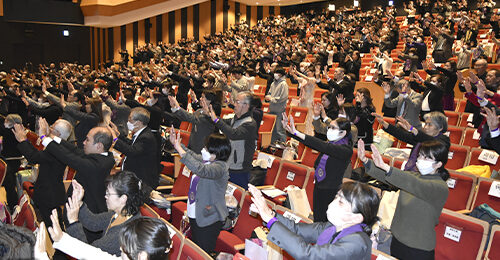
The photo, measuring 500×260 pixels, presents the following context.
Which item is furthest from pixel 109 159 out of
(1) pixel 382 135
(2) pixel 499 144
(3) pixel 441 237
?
(1) pixel 382 135

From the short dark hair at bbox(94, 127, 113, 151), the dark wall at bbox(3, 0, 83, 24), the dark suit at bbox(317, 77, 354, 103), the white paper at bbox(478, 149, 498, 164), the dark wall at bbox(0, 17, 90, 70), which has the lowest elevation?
the dark wall at bbox(0, 17, 90, 70)

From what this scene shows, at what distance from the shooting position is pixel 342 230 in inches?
79.0

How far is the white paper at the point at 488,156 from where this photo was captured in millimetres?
4758

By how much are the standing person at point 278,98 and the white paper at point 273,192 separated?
2681 millimetres

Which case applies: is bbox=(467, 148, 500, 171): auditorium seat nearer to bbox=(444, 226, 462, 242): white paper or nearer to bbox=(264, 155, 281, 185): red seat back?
bbox=(444, 226, 462, 242): white paper

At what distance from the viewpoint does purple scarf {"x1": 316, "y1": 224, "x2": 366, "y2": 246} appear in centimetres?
198

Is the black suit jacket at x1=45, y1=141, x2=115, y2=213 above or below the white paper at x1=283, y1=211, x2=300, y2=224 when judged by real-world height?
above

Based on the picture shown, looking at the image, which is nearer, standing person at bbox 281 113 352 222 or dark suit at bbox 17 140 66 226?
standing person at bbox 281 113 352 222

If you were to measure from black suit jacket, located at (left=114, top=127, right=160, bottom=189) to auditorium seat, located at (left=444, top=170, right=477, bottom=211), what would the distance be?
2917mm

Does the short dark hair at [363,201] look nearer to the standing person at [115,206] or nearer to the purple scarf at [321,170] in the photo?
the standing person at [115,206]

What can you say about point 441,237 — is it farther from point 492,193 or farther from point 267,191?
point 267,191

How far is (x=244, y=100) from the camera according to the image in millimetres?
Answer: 4340

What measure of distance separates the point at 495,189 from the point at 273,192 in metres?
2.08

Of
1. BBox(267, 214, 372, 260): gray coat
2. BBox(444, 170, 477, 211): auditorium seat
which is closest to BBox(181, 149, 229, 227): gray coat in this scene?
BBox(267, 214, 372, 260): gray coat
